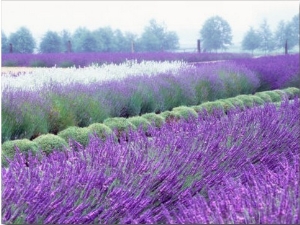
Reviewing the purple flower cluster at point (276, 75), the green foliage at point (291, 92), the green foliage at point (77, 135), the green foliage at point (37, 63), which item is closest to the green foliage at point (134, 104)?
the green foliage at point (77, 135)

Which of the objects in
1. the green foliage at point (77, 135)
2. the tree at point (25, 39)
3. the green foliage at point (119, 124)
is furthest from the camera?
the green foliage at point (119, 124)

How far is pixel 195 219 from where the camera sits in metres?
2.19

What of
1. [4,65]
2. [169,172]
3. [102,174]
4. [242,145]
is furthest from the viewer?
[4,65]

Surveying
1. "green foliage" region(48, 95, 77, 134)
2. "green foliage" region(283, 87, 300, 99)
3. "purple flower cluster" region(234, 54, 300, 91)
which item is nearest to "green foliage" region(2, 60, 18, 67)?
"purple flower cluster" region(234, 54, 300, 91)

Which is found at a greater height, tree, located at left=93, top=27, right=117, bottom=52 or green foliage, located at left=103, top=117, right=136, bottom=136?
tree, located at left=93, top=27, right=117, bottom=52

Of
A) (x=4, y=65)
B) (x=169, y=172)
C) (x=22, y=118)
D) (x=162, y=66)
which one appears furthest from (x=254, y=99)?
(x=4, y=65)

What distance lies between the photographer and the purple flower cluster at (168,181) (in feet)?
7.75

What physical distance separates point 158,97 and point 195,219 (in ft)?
18.7

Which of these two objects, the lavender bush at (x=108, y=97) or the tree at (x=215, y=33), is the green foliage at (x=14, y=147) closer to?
the lavender bush at (x=108, y=97)

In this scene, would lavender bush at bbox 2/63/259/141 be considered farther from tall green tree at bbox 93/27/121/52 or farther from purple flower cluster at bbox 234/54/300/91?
tall green tree at bbox 93/27/121/52

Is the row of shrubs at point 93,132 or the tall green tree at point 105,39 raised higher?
the tall green tree at point 105,39

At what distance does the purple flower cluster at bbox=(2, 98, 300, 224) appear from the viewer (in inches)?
93.0

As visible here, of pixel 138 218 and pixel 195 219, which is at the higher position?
pixel 195 219

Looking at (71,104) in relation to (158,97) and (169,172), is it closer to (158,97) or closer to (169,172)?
(158,97)
